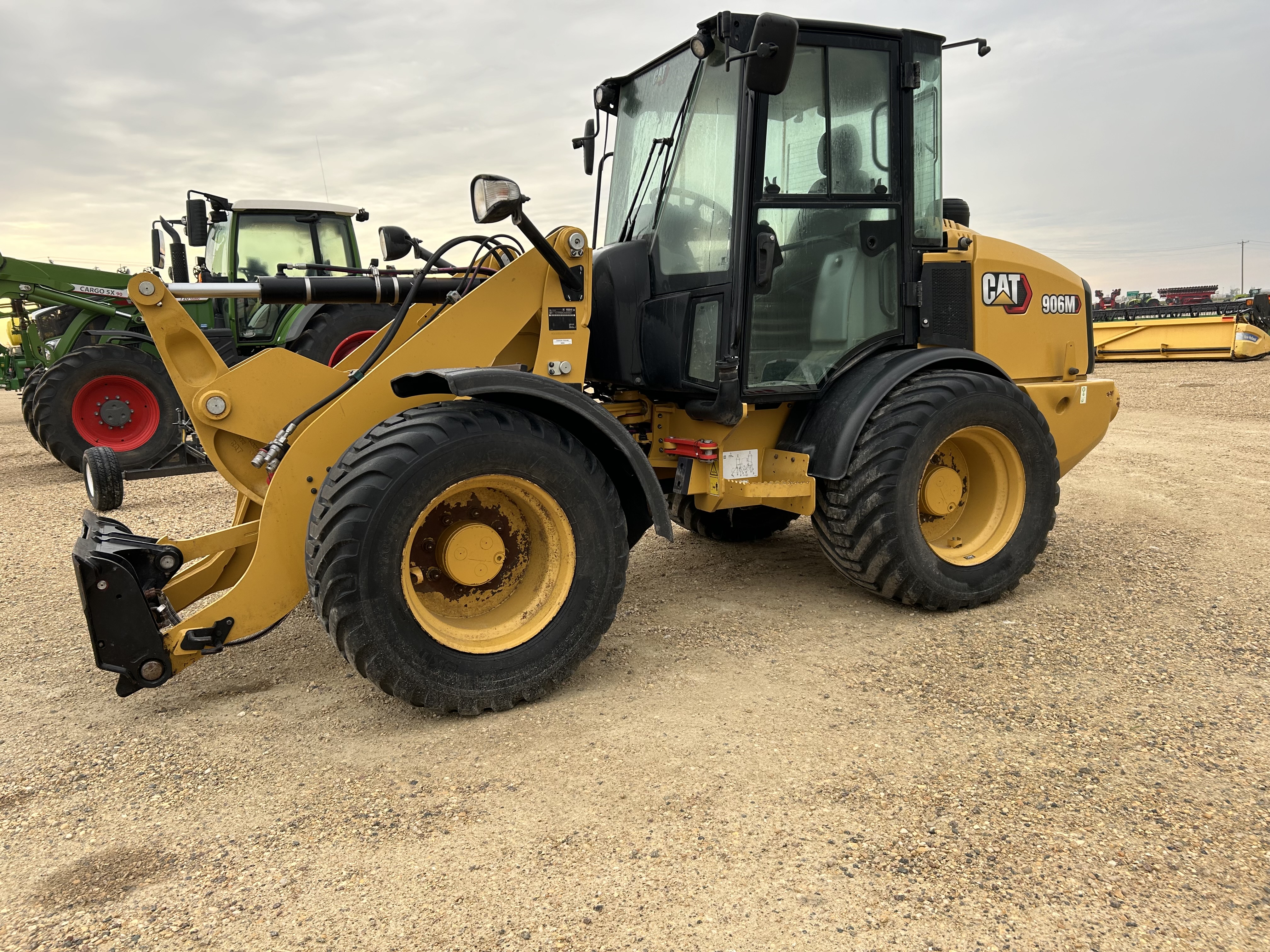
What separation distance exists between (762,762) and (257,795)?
1.58 m

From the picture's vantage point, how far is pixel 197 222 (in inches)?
320

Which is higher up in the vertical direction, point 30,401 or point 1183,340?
point 1183,340

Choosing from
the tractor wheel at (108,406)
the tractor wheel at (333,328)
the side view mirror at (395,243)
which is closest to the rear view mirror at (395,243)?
the side view mirror at (395,243)

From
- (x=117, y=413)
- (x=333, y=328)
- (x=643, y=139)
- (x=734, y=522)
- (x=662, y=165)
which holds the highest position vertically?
(x=643, y=139)

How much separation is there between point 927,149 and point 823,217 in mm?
737

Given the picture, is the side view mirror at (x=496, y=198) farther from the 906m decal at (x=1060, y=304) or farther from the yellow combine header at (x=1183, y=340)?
the yellow combine header at (x=1183, y=340)

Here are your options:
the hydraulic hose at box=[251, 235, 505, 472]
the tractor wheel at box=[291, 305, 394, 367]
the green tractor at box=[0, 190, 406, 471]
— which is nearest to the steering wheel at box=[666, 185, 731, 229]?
the hydraulic hose at box=[251, 235, 505, 472]

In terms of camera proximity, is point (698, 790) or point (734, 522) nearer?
point (698, 790)

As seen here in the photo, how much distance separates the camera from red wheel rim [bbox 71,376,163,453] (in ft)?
29.0

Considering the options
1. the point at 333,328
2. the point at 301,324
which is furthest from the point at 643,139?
the point at 301,324

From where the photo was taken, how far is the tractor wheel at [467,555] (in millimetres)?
3045

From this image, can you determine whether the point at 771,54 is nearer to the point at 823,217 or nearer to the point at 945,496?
the point at 823,217

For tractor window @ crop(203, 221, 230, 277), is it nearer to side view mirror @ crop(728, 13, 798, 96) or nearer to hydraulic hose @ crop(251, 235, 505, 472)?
hydraulic hose @ crop(251, 235, 505, 472)

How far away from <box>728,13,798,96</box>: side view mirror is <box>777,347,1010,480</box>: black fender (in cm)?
134
